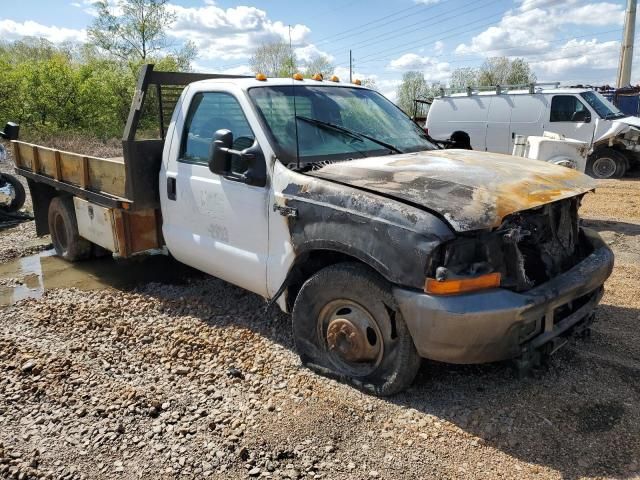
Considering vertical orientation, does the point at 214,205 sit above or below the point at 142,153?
below

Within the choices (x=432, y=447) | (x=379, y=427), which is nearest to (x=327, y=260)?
(x=379, y=427)

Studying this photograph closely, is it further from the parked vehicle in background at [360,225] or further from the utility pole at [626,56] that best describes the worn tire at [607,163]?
the utility pole at [626,56]

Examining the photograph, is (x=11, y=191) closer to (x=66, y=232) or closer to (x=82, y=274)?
(x=66, y=232)

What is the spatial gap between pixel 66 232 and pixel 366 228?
4.90 m

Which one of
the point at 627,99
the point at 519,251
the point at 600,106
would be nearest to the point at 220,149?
the point at 519,251

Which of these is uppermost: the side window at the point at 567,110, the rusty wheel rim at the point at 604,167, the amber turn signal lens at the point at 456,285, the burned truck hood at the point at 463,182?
the side window at the point at 567,110

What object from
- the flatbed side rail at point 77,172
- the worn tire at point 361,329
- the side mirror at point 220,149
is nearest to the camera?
the worn tire at point 361,329

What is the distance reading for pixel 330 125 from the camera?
13.3 ft

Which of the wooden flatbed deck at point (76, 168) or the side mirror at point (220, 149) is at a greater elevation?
the side mirror at point (220, 149)

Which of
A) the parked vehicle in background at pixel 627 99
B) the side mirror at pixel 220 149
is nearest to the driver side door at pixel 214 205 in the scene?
the side mirror at pixel 220 149

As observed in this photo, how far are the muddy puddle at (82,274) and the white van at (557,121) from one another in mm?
10392

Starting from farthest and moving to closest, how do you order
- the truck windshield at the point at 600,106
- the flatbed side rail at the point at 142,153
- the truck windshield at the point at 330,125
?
1. the truck windshield at the point at 600,106
2. the flatbed side rail at the point at 142,153
3. the truck windshield at the point at 330,125

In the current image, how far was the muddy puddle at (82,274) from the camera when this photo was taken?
582 cm

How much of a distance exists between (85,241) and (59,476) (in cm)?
414
